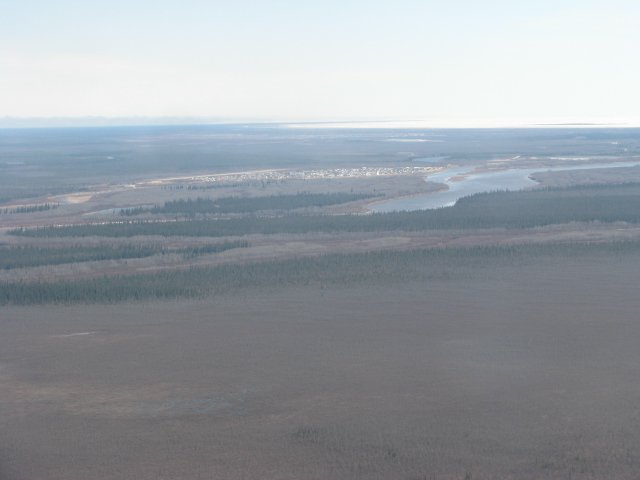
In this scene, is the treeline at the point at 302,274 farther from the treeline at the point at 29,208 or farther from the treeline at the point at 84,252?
the treeline at the point at 29,208

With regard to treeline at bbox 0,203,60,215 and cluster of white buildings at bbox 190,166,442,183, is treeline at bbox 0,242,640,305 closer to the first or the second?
treeline at bbox 0,203,60,215

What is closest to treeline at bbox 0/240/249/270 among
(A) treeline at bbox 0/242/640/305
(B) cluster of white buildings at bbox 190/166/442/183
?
(A) treeline at bbox 0/242/640/305

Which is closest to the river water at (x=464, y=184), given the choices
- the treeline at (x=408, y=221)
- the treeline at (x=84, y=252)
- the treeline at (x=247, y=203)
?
the treeline at (x=247, y=203)

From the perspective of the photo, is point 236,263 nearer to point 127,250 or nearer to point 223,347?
point 127,250

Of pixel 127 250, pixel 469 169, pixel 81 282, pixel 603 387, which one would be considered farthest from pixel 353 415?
pixel 469 169

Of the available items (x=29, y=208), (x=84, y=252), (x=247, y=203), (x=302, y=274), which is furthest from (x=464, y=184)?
(x=302, y=274)

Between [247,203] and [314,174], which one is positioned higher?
[314,174]

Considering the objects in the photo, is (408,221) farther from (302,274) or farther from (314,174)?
(314,174)
